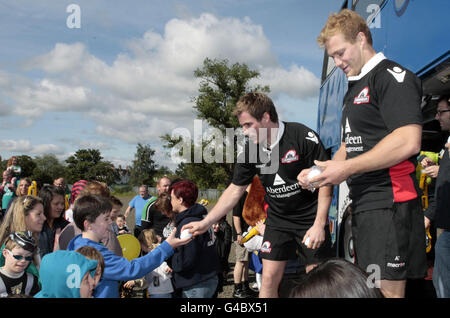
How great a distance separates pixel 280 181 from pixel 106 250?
1478 millimetres

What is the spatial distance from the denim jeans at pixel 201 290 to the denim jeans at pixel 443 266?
1.90 metres

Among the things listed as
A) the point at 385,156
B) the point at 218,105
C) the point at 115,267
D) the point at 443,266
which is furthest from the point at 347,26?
the point at 218,105

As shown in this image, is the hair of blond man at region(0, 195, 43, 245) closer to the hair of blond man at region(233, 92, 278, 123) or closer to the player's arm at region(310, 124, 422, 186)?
the hair of blond man at region(233, 92, 278, 123)

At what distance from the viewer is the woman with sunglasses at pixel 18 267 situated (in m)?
3.15

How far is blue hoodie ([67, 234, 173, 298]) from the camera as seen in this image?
2.86m

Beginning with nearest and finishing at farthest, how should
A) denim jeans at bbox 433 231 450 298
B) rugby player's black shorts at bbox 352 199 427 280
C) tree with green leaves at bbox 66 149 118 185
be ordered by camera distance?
rugby player's black shorts at bbox 352 199 427 280 → denim jeans at bbox 433 231 450 298 → tree with green leaves at bbox 66 149 118 185

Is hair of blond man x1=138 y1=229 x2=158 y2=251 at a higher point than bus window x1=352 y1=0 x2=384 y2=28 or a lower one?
lower

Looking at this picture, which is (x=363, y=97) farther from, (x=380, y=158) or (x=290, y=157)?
(x=290, y=157)

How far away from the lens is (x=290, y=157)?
3.12 meters

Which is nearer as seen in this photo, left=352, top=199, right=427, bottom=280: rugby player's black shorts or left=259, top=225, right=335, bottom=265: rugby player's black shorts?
left=352, top=199, right=427, bottom=280: rugby player's black shorts

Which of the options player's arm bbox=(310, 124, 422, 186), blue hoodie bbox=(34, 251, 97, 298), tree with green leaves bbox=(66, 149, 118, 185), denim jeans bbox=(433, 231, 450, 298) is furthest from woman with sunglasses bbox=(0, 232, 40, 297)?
tree with green leaves bbox=(66, 149, 118, 185)

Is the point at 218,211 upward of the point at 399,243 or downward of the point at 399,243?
upward

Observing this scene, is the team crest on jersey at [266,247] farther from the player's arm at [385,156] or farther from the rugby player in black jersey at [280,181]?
the player's arm at [385,156]

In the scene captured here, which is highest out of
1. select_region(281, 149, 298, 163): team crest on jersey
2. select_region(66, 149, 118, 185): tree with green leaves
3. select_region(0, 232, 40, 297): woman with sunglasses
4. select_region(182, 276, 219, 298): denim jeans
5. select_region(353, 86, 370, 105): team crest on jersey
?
select_region(66, 149, 118, 185): tree with green leaves
